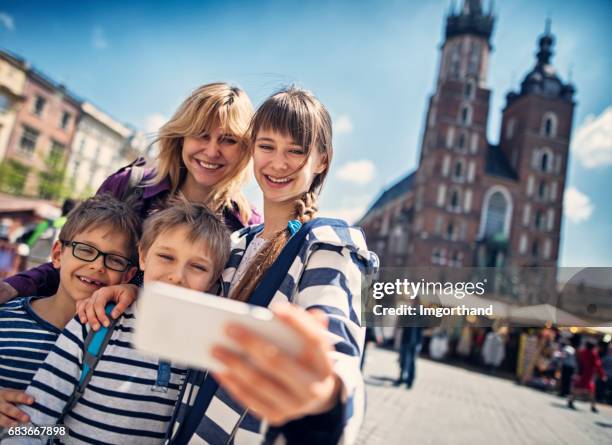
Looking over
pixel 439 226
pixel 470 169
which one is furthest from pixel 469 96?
pixel 439 226

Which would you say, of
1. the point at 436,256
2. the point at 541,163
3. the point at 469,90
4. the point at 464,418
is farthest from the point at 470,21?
the point at 464,418

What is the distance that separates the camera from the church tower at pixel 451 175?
3647 cm

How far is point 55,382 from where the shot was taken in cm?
142

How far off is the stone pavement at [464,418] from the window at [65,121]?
1199 inches

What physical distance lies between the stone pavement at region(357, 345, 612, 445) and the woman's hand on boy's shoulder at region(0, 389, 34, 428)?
3738 millimetres

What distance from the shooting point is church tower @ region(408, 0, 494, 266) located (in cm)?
3647

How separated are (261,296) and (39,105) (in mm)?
33247

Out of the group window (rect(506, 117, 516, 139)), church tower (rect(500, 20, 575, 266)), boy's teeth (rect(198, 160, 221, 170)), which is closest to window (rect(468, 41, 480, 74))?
church tower (rect(500, 20, 575, 266))

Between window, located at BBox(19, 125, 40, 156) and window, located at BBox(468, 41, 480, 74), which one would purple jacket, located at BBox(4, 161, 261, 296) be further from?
window, located at BBox(468, 41, 480, 74)

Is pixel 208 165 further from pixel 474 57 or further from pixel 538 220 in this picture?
pixel 474 57

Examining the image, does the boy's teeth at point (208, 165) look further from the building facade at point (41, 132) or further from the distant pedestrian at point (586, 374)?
the building facade at point (41, 132)

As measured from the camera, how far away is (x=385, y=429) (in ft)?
16.7

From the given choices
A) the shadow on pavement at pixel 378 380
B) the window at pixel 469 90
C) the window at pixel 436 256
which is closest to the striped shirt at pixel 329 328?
the shadow on pavement at pixel 378 380

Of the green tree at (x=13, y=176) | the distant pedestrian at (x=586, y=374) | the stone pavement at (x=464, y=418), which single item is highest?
the green tree at (x=13, y=176)
